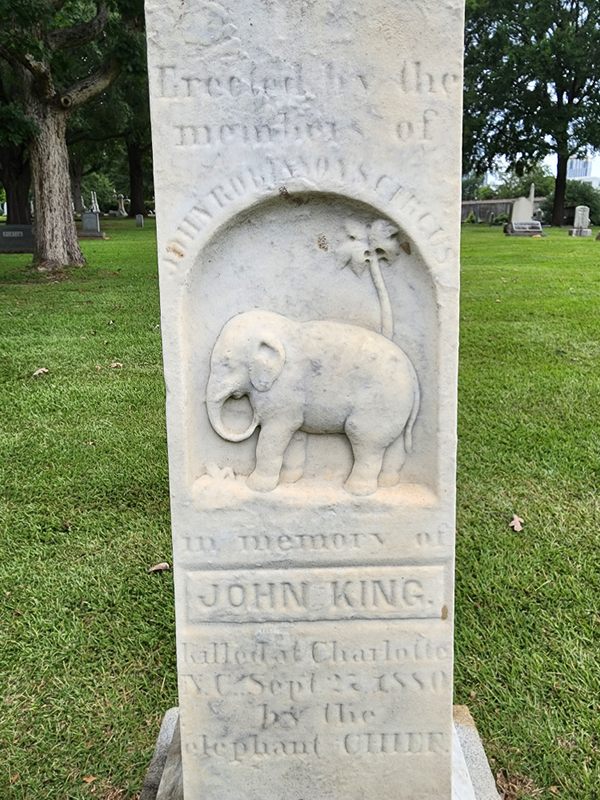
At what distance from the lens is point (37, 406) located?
6.14 m

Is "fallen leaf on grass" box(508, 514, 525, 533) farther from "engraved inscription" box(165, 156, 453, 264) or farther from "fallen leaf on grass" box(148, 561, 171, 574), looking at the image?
"engraved inscription" box(165, 156, 453, 264)

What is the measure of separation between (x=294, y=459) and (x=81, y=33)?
47.7 feet

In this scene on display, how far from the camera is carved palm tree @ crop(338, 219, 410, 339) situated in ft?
6.25

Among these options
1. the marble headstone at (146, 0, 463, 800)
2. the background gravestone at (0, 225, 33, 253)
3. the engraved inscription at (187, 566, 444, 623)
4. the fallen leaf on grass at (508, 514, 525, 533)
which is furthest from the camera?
the background gravestone at (0, 225, 33, 253)

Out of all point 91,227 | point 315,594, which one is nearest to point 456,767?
point 315,594

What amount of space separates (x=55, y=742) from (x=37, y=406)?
3.72 metres

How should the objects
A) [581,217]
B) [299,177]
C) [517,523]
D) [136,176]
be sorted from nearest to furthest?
[299,177] < [517,523] < [581,217] < [136,176]

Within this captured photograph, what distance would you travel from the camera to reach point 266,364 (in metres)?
1.95

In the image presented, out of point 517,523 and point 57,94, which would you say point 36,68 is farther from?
point 517,523

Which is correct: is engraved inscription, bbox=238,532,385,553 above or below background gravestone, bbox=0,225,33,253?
below

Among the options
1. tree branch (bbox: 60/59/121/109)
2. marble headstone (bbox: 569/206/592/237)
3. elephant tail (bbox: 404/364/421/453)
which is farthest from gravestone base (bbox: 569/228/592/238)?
elephant tail (bbox: 404/364/421/453)

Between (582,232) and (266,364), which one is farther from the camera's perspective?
(582,232)

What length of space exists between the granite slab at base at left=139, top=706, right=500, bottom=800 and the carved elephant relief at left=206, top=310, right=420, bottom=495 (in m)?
1.06

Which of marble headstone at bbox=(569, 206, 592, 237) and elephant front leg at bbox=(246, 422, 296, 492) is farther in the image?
marble headstone at bbox=(569, 206, 592, 237)
